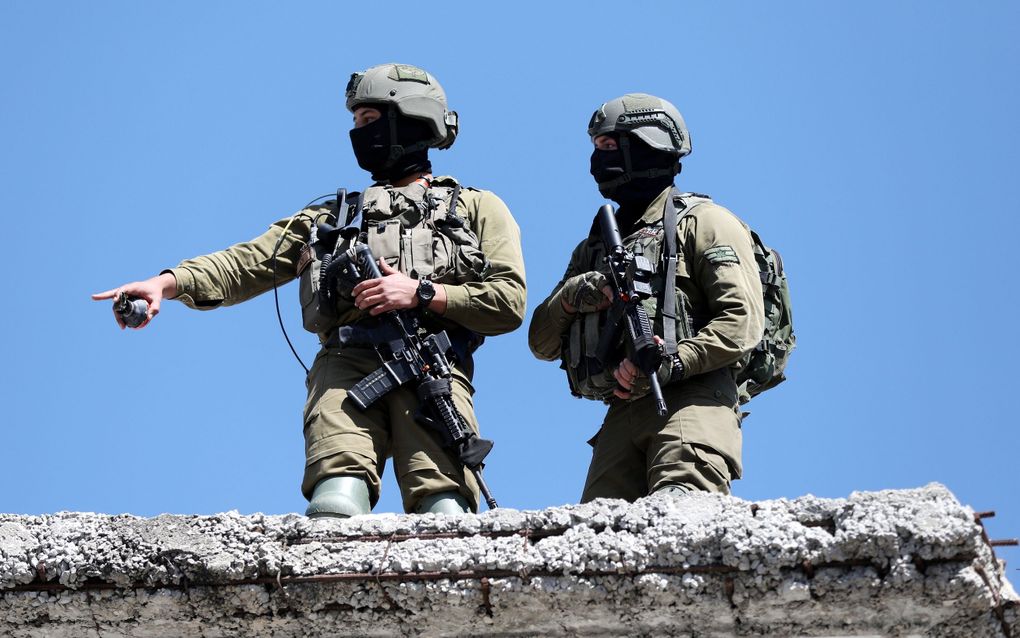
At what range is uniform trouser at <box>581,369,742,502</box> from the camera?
7.10 metres

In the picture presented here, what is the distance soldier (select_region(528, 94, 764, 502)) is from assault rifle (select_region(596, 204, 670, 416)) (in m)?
0.06

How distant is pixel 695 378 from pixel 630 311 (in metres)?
0.40

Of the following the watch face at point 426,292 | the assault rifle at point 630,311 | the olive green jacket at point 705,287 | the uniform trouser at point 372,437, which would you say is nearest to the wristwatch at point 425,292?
the watch face at point 426,292

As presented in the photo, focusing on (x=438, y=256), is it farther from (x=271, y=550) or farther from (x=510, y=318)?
(x=271, y=550)

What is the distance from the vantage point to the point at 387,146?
8.19 meters

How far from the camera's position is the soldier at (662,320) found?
723 cm

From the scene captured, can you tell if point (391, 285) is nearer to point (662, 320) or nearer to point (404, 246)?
point (404, 246)

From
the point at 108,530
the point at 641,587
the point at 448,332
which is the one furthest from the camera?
the point at 448,332

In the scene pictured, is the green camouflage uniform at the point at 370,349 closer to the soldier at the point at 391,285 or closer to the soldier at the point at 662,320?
the soldier at the point at 391,285

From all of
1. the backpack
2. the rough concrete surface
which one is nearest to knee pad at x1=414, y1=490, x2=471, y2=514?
the rough concrete surface

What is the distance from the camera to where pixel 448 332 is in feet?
25.3

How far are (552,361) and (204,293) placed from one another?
1555mm

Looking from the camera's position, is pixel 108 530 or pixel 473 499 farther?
pixel 473 499

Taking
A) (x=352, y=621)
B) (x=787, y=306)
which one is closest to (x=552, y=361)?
(x=787, y=306)
